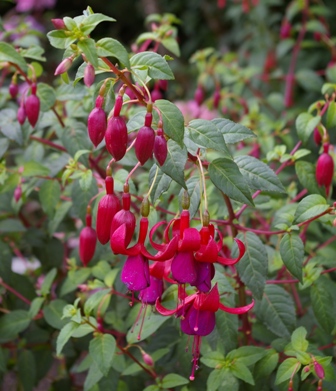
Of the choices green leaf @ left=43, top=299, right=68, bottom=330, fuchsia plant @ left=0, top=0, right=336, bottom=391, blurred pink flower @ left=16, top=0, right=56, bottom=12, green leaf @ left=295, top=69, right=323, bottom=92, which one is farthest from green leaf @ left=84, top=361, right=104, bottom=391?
blurred pink flower @ left=16, top=0, right=56, bottom=12

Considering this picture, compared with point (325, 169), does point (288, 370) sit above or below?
below

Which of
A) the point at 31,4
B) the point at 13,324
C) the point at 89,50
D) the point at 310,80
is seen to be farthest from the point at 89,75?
the point at 31,4

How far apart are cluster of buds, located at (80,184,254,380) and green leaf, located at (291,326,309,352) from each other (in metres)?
0.19

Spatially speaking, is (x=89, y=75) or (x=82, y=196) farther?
(x=82, y=196)

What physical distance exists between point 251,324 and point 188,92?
1.93 meters

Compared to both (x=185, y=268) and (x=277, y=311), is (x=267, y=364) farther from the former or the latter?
(x=185, y=268)

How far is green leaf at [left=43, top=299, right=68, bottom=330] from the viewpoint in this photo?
1087mm

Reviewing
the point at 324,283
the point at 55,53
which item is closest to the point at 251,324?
the point at 324,283

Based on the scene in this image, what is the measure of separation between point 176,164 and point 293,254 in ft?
0.78

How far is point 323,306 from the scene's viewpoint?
0.96 metres

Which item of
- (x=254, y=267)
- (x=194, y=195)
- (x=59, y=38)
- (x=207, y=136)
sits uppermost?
(x=59, y=38)

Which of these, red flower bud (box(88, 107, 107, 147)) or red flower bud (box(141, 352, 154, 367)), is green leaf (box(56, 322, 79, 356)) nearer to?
red flower bud (box(141, 352, 154, 367))

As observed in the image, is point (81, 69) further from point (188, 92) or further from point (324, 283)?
point (188, 92)

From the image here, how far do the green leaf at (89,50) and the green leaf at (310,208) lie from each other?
14.6 inches
